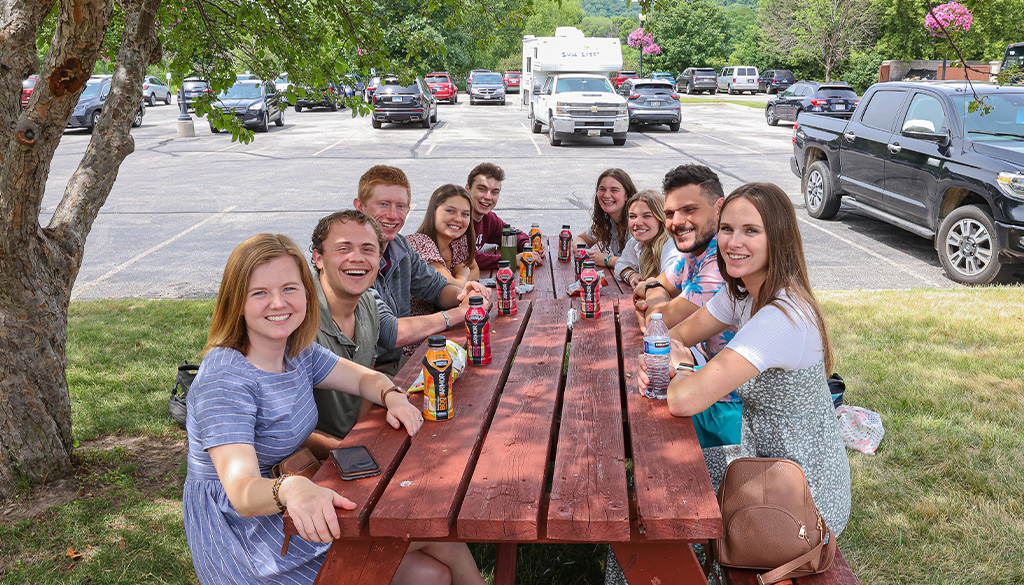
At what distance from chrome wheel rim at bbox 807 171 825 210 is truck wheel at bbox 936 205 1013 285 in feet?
9.63

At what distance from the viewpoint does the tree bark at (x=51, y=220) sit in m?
3.38

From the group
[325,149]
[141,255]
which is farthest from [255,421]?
[325,149]

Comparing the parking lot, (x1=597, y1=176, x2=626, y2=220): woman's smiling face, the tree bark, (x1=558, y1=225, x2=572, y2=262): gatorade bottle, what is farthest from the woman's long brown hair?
the parking lot

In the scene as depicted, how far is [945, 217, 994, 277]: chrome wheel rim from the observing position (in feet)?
25.3

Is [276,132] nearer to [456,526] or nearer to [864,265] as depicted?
[864,265]

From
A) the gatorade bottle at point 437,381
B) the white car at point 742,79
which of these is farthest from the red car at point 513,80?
the gatorade bottle at point 437,381

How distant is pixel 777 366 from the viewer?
2.62 metres

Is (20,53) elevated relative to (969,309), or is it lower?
elevated

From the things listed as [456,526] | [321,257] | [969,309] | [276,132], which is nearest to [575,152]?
[276,132]

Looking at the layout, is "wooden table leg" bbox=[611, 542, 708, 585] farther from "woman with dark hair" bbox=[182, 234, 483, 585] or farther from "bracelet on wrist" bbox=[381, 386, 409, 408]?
"bracelet on wrist" bbox=[381, 386, 409, 408]

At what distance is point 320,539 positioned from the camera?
213cm

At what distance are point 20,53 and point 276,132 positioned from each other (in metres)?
23.3

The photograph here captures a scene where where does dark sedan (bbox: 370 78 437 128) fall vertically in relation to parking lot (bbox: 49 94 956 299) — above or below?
above

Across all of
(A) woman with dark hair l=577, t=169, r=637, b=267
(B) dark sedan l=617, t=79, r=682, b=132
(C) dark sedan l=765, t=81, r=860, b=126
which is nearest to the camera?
(A) woman with dark hair l=577, t=169, r=637, b=267
